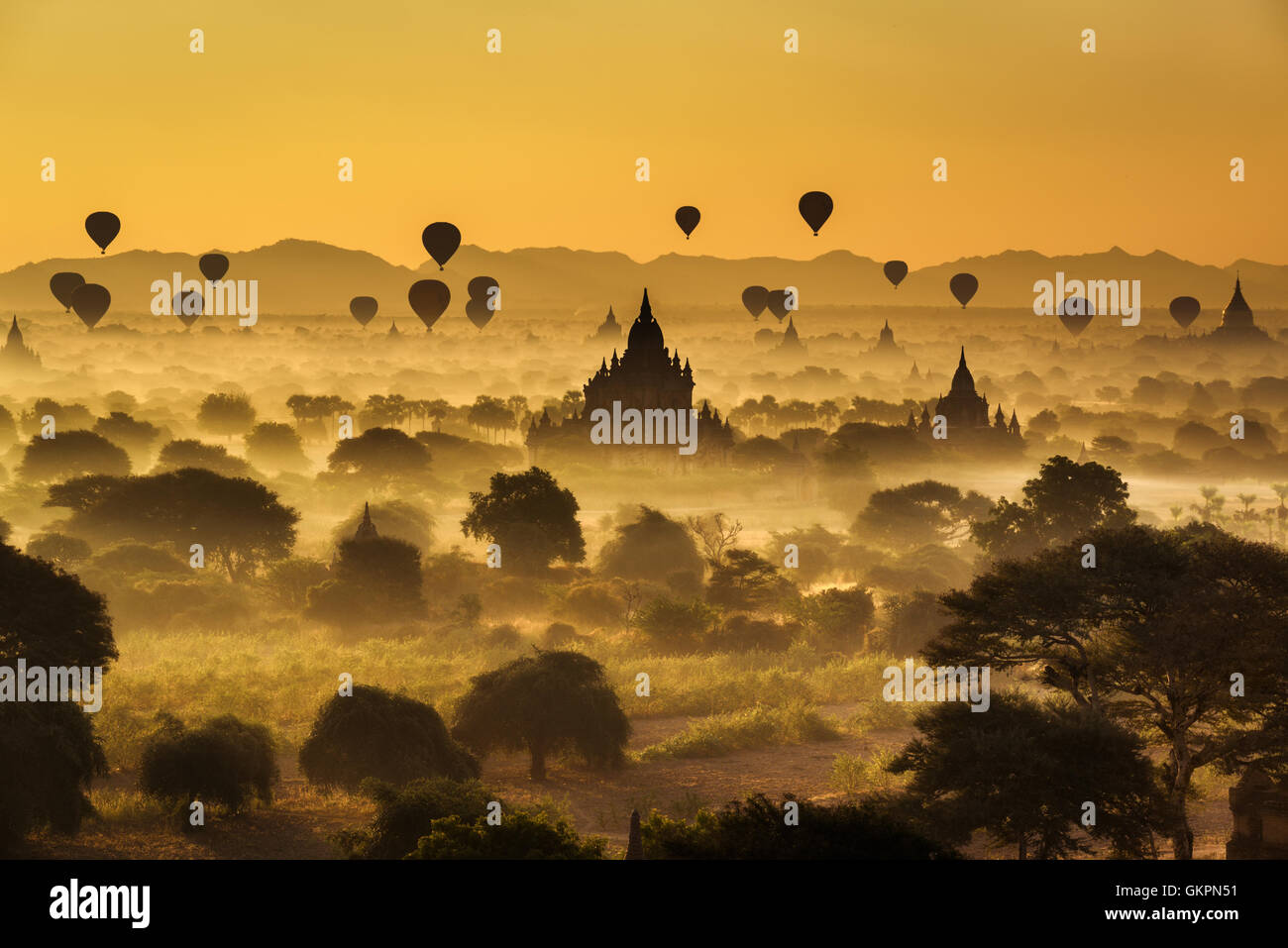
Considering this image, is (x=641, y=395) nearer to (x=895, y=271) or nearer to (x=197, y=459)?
(x=197, y=459)

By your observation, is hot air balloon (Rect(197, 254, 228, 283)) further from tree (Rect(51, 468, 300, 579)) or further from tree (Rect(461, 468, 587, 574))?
tree (Rect(461, 468, 587, 574))

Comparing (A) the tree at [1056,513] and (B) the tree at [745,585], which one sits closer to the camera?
(B) the tree at [745,585]

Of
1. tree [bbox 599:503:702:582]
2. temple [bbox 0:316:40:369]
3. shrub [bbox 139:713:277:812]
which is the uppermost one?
temple [bbox 0:316:40:369]

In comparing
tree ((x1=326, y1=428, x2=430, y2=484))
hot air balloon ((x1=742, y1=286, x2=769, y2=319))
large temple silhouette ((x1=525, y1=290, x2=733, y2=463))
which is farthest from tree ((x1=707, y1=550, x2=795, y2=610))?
hot air balloon ((x1=742, y1=286, x2=769, y2=319))

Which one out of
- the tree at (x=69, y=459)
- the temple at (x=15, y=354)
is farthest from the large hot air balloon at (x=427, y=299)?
the temple at (x=15, y=354)

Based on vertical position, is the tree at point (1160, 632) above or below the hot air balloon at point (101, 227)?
below

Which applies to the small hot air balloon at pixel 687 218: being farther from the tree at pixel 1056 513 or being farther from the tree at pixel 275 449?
the tree at pixel 1056 513
